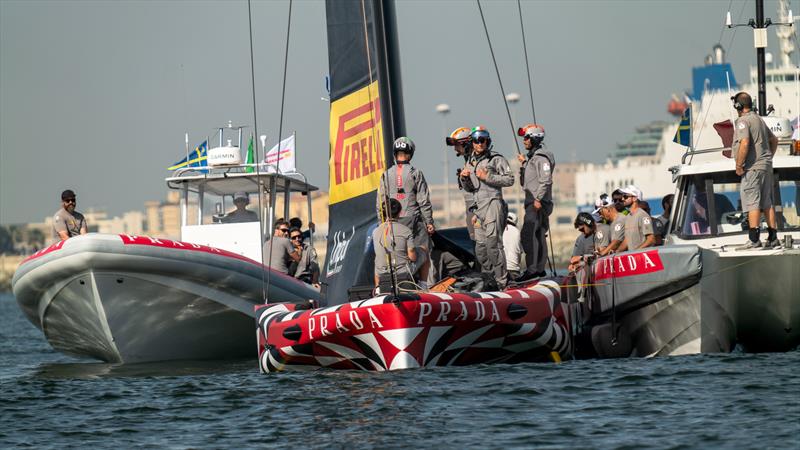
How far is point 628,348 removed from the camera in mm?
13906

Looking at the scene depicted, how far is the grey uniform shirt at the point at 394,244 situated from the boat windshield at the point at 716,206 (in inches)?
137

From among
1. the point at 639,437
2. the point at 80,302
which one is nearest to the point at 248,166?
the point at 80,302

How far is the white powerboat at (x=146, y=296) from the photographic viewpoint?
15.3 metres

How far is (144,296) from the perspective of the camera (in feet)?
51.4

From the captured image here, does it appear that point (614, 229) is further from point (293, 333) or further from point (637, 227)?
point (293, 333)

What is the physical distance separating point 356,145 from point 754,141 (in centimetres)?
395

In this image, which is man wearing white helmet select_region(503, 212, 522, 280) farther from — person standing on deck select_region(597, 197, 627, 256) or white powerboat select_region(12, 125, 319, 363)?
white powerboat select_region(12, 125, 319, 363)

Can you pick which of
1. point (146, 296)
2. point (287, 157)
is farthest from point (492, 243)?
point (287, 157)

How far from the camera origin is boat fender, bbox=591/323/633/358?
1379 cm

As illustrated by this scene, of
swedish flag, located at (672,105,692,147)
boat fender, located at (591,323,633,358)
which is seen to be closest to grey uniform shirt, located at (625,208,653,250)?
boat fender, located at (591,323,633,358)

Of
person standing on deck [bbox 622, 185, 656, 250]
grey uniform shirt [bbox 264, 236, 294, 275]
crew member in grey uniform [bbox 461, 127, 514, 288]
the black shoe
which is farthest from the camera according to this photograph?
grey uniform shirt [bbox 264, 236, 294, 275]

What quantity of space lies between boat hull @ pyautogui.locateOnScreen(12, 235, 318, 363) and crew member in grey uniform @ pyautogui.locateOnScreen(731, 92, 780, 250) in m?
5.39

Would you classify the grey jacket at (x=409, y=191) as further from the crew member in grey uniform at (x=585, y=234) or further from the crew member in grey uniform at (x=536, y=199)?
the crew member in grey uniform at (x=585, y=234)

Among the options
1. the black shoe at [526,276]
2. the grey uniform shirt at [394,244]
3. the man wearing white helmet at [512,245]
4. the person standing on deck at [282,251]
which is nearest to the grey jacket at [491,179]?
the black shoe at [526,276]
